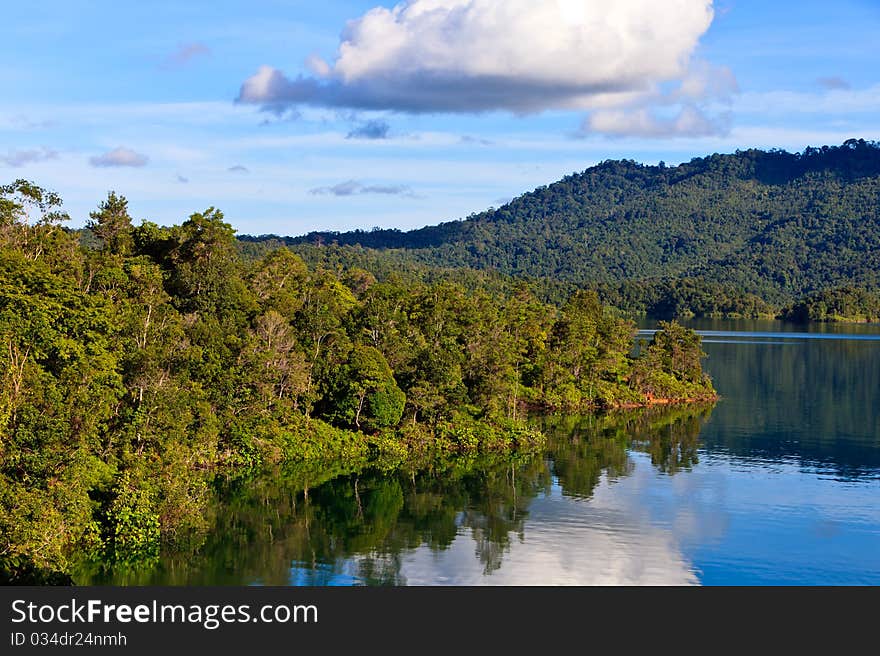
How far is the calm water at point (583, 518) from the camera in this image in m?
40.7

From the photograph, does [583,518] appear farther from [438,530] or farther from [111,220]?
[111,220]

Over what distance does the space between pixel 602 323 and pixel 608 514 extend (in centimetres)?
5249

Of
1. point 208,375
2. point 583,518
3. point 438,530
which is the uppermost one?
point 208,375

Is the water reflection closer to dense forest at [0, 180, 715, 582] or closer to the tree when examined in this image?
dense forest at [0, 180, 715, 582]

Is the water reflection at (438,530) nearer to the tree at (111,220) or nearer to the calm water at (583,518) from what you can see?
the calm water at (583,518)

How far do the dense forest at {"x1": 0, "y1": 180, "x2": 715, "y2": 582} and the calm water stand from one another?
3182 mm

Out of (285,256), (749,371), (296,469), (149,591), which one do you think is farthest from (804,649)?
(749,371)

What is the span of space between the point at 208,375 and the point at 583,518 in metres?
22.1

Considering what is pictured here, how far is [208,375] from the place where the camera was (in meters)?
55.7

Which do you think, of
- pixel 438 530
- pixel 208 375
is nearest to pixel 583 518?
pixel 438 530

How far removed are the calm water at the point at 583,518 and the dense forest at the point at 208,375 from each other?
318 centimetres

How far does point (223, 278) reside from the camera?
63.4 metres

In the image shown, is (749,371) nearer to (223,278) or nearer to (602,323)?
(602,323)

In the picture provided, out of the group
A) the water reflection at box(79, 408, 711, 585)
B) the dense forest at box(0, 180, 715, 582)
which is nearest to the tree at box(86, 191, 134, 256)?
the dense forest at box(0, 180, 715, 582)
